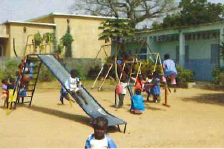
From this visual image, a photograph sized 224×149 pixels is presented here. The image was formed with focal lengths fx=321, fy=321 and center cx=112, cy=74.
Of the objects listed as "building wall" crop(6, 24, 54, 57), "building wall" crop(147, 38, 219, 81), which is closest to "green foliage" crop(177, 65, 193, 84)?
"building wall" crop(147, 38, 219, 81)

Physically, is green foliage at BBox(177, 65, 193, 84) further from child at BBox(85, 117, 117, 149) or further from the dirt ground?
child at BBox(85, 117, 117, 149)

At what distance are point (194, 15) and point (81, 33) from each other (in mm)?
12317

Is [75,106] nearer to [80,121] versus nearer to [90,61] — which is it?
[80,121]

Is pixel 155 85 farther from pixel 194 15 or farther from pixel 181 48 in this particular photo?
pixel 194 15

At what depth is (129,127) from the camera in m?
8.02

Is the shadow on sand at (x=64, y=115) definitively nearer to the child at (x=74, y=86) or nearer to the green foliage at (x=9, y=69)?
the child at (x=74, y=86)

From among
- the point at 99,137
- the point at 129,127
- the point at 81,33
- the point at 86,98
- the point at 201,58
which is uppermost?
the point at 81,33

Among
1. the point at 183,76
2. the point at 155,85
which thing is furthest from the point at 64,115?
the point at 183,76

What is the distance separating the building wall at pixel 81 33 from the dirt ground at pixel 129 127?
1345 centimetres

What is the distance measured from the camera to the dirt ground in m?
6.45

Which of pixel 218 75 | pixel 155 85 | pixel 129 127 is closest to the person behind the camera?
pixel 129 127

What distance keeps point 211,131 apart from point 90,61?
16.5m

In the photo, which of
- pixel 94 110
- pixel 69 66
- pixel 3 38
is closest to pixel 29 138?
pixel 94 110

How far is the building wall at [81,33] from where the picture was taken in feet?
80.1
